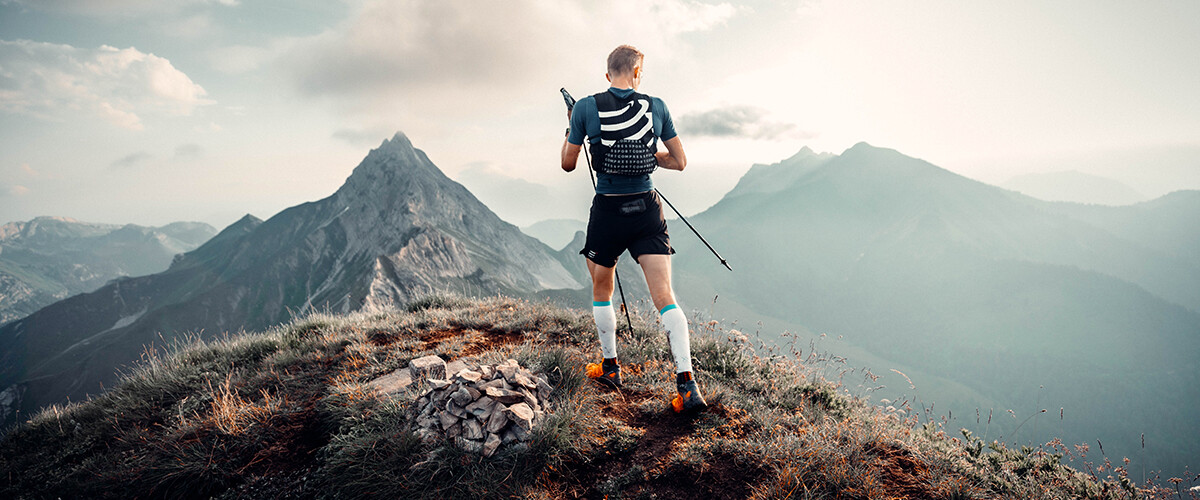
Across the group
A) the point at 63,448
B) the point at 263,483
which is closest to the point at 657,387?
the point at 263,483

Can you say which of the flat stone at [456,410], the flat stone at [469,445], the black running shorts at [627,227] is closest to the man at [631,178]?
the black running shorts at [627,227]

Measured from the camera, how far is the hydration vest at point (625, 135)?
13.7 ft

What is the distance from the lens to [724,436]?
3898 millimetres

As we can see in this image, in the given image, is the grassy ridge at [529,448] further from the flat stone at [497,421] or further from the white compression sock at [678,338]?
the white compression sock at [678,338]

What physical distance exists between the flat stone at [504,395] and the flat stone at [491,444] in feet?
1.00

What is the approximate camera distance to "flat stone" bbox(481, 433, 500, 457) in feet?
11.2

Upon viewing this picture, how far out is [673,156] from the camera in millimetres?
4613

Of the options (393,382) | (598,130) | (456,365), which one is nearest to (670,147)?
(598,130)

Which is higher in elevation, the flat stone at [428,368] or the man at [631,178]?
the man at [631,178]

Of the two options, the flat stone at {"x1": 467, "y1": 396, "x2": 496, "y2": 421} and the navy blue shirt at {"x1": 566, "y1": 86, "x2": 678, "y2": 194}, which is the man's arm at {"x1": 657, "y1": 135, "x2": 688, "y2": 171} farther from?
the flat stone at {"x1": 467, "y1": 396, "x2": 496, "y2": 421}

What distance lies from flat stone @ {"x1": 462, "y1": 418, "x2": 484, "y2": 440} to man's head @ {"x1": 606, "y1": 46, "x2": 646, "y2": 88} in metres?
3.30

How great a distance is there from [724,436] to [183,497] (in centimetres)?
445

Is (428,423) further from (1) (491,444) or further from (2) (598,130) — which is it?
(2) (598,130)

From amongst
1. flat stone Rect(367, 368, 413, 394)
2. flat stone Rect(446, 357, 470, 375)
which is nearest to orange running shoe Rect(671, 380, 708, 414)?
flat stone Rect(446, 357, 470, 375)
